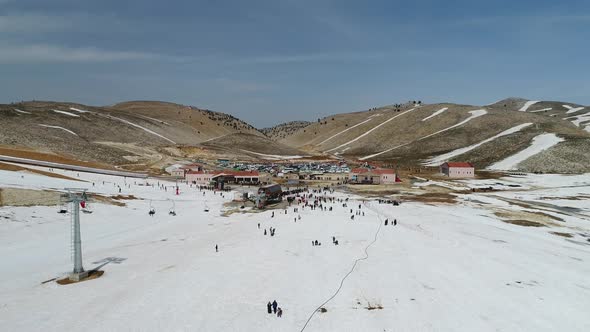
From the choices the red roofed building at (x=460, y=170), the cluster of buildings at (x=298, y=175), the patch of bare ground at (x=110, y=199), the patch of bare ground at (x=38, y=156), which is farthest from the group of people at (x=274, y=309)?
the red roofed building at (x=460, y=170)

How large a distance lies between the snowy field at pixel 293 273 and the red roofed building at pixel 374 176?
36.2m

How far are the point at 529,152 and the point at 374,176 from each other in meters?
53.6

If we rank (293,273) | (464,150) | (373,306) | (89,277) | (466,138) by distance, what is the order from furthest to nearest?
(466,138) → (464,150) → (293,273) → (89,277) → (373,306)

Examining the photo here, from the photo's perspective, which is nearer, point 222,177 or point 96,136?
point 222,177

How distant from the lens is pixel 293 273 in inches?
1024

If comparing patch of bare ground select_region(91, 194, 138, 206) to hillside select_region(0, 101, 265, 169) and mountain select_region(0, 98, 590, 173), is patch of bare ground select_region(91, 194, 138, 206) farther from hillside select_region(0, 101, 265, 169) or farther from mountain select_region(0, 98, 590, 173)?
hillside select_region(0, 101, 265, 169)

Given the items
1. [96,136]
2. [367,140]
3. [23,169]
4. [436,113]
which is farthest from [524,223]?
[436,113]

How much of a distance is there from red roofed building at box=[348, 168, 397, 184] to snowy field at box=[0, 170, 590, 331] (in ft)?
119

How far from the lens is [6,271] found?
25.7m

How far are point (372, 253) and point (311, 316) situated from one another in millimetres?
12721

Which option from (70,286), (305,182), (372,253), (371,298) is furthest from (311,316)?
(305,182)

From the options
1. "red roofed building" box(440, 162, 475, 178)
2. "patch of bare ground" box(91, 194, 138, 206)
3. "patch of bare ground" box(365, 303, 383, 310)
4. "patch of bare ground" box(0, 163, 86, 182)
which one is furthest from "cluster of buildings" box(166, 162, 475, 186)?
"patch of bare ground" box(365, 303, 383, 310)

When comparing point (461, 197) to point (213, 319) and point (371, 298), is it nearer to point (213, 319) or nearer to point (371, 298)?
point (371, 298)

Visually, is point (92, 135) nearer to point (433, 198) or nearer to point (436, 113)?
point (433, 198)
